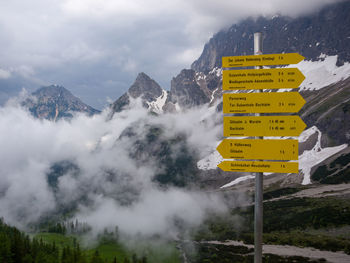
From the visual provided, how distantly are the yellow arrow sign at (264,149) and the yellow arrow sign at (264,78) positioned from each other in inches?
72.8

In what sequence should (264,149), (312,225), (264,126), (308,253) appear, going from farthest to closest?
(312,225) < (308,253) < (264,126) < (264,149)

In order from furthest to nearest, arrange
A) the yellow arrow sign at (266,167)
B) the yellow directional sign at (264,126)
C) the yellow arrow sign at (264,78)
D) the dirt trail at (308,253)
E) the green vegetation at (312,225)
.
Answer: the green vegetation at (312,225) < the dirt trail at (308,253) < the yellow arrow sign at (264,78) < the yellow directional sign at (264,126) < the yellow arrow sign at (266,167)

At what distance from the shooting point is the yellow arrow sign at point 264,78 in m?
8.98

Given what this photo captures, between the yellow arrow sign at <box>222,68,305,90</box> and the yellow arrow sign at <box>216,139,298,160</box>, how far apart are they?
1849 millimetres

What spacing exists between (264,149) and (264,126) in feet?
2.51

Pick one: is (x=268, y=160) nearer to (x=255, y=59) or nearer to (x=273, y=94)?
(x=273, y=94)

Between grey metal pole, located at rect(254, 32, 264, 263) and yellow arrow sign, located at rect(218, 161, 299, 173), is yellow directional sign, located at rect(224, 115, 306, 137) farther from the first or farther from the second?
yellow arrow sign, located at rect(218, 161, 299, 173)

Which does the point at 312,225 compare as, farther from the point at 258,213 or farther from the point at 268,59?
the point at 268,59

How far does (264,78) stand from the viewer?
9125 millimetres

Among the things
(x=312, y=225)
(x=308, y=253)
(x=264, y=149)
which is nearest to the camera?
(x=264, y=149)

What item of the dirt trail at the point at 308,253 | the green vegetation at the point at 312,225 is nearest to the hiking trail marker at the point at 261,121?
the dirt trail at the point at 308,253

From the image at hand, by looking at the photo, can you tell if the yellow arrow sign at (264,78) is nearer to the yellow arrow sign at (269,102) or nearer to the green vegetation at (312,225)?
the yellow arrow sign at (269,102)

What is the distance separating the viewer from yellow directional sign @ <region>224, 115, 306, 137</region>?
881cm

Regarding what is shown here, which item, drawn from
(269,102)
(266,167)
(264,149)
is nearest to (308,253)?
(266,167)
